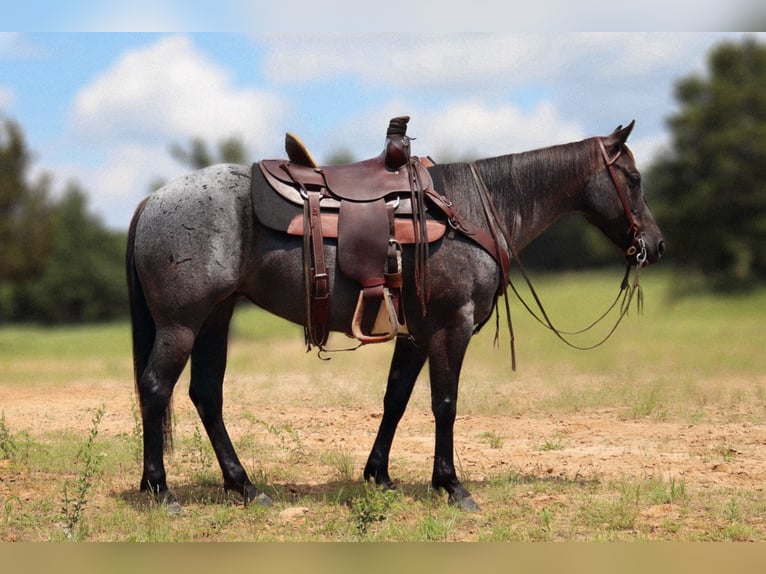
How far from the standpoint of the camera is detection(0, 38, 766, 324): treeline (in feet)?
70.3

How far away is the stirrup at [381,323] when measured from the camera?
558 centimetres

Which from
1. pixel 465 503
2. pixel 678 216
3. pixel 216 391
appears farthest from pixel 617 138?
pixel 678 216

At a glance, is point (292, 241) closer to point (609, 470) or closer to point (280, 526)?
point (280, 526)

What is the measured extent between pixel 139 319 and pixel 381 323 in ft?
5.74

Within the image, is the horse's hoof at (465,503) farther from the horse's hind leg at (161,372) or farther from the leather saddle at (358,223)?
the horse's hind leg at (161,372)

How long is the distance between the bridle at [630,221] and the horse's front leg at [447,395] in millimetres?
1540

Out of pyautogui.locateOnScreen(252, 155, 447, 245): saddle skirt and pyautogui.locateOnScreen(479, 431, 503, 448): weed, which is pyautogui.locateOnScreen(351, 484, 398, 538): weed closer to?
pyautogui.locateOnScreen(252, 155, 447, 245): saddle skirt

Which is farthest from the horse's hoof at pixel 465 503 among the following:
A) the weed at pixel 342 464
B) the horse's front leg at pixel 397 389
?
the weed at pixel 342 464

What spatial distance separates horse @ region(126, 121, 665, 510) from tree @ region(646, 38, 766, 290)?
71.8 ft

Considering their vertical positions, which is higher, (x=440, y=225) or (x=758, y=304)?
(x=440, y=225)

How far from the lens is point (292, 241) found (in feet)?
18.5

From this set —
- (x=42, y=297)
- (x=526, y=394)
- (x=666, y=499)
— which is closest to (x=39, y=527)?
(x=666, y=499)

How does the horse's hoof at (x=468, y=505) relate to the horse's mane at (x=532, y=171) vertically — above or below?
below

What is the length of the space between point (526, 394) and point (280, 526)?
560 cm
